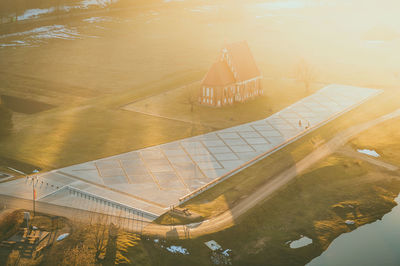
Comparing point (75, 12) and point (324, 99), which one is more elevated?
point (75, 12)

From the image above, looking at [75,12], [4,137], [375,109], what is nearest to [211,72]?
[375,109]

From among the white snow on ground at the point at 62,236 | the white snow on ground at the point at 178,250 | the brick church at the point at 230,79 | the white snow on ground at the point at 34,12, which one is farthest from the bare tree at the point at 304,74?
the white snow on ground at the point at 34,12

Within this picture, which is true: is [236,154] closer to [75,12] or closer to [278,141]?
[278,141]

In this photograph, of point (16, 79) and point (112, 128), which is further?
point (16, 79)

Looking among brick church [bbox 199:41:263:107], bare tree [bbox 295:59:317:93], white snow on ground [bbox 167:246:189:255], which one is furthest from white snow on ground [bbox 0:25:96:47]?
white snow on ground [bbox 167:246:189:255]

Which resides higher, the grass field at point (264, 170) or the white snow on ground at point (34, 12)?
the white snow on ground at point (34, 12)

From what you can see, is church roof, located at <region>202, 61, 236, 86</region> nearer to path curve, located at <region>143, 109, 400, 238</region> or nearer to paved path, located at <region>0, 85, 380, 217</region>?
paved path, located at <region>0, 85, 380, 217</region>

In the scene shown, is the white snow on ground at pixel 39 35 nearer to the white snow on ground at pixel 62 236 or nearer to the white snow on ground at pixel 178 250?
the white snow on ground at pixel 62 236

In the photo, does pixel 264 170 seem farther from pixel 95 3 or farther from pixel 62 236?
pixel 95 3
